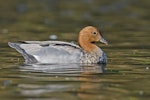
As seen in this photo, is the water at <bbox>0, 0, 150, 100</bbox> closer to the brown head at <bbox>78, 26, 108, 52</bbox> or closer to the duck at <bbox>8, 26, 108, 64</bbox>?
the duck at <bbox>8, 26, 108, 64</bbox>

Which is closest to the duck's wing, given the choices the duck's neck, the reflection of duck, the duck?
the duck

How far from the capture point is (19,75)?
49.7ft

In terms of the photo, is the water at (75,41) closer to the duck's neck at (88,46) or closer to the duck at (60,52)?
the duck at (60,52)

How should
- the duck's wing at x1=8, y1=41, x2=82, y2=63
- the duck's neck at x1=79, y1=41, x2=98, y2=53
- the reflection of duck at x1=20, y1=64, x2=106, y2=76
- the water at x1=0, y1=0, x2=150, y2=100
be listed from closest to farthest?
the water at x1=0, y1=0, x2=150, y2=100
the reflection of duck at x1=20, y1=64, x2=106, y2=76
the duck's wing at x1=8, y1=41, x2=82, y2=63
the duck's neck at x1=79, y1=41, x2=98, y2=53

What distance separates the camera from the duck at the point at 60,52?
1695 centimetres

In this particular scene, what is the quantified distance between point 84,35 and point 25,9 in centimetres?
1468

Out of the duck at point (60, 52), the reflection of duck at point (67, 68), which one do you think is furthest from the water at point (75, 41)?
the duck at point (60, 52)

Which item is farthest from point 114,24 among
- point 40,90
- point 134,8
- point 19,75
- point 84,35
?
point 40,90

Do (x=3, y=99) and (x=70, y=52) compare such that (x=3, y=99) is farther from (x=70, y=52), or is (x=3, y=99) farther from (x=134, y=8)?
(x=134, y=8)

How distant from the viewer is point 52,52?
17.0 metres

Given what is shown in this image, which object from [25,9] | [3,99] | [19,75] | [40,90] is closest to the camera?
[3,99]

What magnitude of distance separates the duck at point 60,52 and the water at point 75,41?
0.27 meters

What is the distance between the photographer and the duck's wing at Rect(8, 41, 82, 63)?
55.6 feet

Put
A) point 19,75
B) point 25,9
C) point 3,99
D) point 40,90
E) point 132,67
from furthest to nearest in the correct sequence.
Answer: point 25,9 < point 132,67 < point 19,75 < point 40,90 < point 3,99
